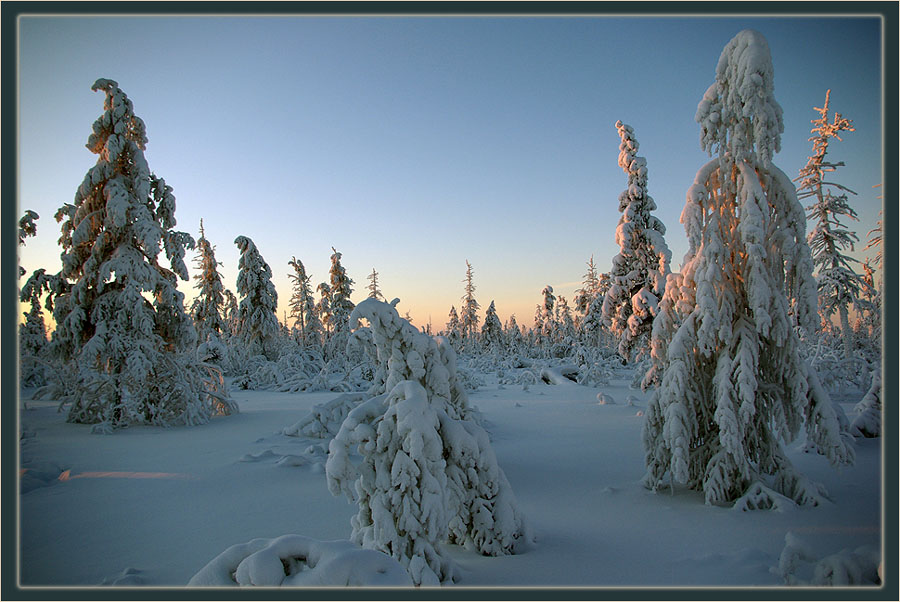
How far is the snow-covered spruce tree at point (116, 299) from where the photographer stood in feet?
38.1

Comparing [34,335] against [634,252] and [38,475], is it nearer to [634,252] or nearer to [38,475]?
[38,475]

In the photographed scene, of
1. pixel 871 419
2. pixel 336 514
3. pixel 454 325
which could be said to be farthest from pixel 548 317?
pixel 336 514

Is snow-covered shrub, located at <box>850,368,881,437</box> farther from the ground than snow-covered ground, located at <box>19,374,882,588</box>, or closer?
farther from the ground

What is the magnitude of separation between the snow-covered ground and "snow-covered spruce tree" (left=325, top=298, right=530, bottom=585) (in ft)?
1.14

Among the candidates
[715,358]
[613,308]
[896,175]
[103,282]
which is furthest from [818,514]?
[103,282]

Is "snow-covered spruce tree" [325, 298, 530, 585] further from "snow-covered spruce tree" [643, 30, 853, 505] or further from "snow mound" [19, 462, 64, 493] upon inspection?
"snow mound" [19, 462, 64, 493]

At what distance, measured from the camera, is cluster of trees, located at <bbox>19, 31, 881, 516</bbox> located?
586 cm

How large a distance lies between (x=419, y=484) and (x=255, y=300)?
92.5 feet

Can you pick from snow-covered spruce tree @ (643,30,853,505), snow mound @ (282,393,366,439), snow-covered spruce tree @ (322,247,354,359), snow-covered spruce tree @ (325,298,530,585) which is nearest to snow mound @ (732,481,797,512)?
snow-covered spruce tree @ (643,30,853,505)

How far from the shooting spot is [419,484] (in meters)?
3.83

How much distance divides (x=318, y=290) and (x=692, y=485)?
1640 inches

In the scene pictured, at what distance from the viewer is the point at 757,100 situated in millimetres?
5660

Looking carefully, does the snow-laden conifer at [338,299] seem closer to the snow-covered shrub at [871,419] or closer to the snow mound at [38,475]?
the snow mound at [38,475]

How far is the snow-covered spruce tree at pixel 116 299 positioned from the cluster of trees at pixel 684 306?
43 millimetres
